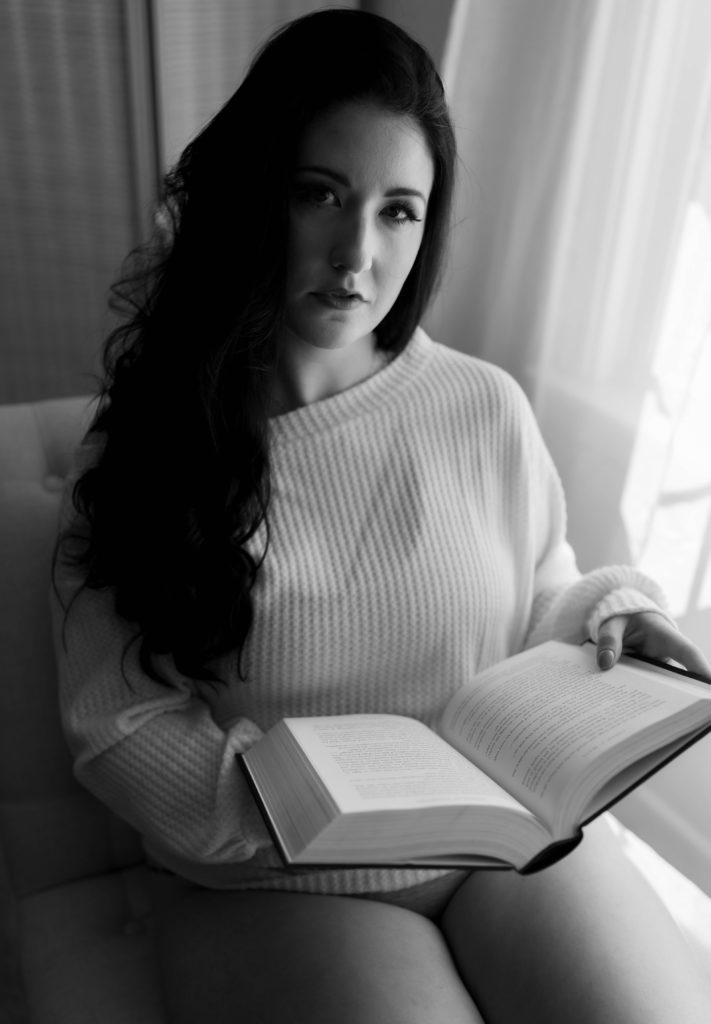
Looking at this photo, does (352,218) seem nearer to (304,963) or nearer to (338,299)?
(338,299)

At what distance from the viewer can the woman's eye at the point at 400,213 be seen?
945 millimetres

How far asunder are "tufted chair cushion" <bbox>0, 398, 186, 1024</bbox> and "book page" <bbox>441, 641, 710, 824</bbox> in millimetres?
426

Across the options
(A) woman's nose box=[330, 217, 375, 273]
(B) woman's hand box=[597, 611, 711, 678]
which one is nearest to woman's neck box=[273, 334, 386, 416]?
(A) woman's nose box=[330, 217, 375, 273]

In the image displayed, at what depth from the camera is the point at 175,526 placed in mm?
959

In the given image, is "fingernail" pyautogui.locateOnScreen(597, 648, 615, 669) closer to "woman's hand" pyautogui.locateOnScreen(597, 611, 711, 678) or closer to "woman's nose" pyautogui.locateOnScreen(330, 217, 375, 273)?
"woman's hand" pyautogui.locateOnScreen(597, 611, 711, 678)

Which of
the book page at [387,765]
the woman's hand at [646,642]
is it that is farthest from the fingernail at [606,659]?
the book page at [387,765]

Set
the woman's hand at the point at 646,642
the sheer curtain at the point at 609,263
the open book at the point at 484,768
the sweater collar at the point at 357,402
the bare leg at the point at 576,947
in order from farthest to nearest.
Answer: the sheer curtain at the point at 609,263
the sweater collar at the point at 357,402
the woman's hand at the point at 646,642
the bare leg at the point at 576,947
the open book at the point at 484,768

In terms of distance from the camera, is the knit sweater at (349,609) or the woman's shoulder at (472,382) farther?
the woman's shoulder at (472,382)

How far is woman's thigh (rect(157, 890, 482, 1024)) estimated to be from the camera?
83 centimetres

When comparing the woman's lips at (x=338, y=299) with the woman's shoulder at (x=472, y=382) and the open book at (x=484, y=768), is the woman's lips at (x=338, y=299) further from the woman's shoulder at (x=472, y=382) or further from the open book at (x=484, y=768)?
the open book at (x=484, y=768)

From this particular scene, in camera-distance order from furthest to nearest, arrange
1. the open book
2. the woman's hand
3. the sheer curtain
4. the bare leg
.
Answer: the sheer curtain, the woman's hand, the bare leg, the open book

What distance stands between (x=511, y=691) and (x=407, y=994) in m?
0.29

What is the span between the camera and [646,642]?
979 mm

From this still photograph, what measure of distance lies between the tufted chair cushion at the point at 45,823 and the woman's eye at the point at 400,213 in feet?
1.71
